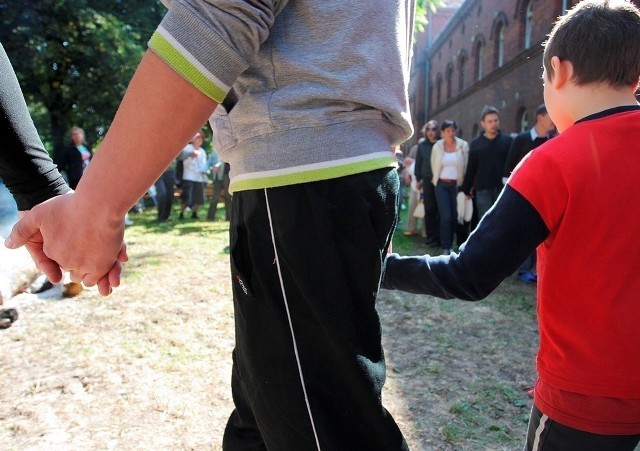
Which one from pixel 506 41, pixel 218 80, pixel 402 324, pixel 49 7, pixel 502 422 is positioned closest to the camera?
pixel 218 80

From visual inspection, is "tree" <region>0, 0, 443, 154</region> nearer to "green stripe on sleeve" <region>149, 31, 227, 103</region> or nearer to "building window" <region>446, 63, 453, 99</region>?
"green stripe on sleeve" <region>149, 31, 227, 103</region>

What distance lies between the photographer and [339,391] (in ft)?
3.56

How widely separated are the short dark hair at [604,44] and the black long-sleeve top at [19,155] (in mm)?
1437

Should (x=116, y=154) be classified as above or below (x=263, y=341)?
above

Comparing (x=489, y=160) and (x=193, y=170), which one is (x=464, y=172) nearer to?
(x=489, y=160)

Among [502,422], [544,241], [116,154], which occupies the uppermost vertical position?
[116,154]

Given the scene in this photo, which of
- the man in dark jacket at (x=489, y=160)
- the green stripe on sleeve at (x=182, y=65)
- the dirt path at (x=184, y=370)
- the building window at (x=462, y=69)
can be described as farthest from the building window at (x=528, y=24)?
the green stripe on sleeve at (x=182, y=65)

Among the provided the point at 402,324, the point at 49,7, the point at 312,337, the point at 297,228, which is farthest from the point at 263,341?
the point at 49,7

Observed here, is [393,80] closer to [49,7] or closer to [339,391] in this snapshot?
[339,391]

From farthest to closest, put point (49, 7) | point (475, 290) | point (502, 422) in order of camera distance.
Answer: point (49, 7) < point (502, 422) < point (475, 290)

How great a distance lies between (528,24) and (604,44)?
740 inches

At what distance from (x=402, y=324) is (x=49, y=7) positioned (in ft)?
48.7

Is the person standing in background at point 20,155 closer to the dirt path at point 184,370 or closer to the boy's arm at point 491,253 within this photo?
the boy's arm at point 491,253

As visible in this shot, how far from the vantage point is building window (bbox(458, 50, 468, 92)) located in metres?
26.2
